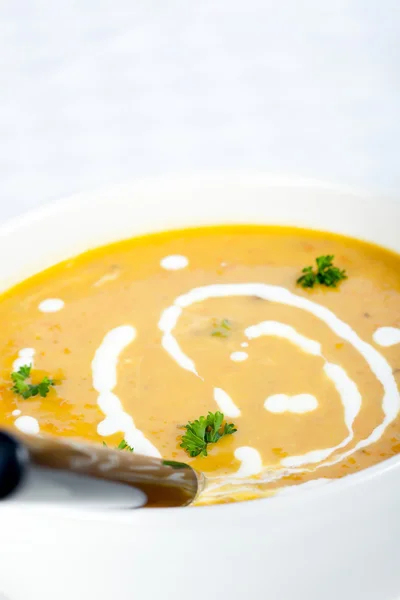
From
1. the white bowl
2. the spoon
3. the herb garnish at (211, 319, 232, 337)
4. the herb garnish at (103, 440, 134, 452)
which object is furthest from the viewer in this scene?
the herb garnish at (211, 319, 232, 337)

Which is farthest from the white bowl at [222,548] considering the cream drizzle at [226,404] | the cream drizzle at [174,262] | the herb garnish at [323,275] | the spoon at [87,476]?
the cream drizzle at [174,262]

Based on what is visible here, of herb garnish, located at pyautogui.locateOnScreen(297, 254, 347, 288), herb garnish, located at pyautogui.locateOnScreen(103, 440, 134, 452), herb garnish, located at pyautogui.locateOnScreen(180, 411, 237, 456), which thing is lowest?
herb garnish, located at pyautogui.locateOnScreen(103, 440, 134, 452)

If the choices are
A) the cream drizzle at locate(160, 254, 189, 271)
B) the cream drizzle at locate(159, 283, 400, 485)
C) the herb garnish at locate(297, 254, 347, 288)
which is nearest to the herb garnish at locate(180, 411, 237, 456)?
the cream drizzle at locate(159, 283, 400, 485)

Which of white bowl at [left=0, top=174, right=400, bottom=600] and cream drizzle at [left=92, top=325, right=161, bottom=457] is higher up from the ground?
cream drizzle at [left=92, top=325, right=161, bottom=457]

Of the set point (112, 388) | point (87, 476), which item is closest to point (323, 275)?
point (112, 388)

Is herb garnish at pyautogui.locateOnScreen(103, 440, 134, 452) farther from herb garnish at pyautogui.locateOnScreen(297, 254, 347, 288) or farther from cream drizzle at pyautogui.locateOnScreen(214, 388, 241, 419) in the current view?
herb garnish at pyautogui.locateOnScreen(297, 254, 347, 288)

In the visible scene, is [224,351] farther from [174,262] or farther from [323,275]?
[174,262]

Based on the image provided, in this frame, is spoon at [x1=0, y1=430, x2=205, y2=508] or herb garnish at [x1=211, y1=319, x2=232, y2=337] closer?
spoon at [x1=0, y1=430, x2=205, y2=508]

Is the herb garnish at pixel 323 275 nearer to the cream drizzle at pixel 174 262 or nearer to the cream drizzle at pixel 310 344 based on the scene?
the cream drizzle at pixel 310 344
